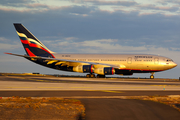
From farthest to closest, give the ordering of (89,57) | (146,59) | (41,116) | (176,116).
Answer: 1. (89,57)
2. (146,59)
3. (176,116)
4. (41,116)

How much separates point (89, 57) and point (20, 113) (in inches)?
1730

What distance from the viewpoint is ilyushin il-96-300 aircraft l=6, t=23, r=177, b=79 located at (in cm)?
5116

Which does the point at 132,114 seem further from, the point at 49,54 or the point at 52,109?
the point at 49,54

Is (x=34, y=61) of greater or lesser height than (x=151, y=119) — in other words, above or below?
above

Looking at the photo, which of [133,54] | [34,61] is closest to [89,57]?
[133,54]

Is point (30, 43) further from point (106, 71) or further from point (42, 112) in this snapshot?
point (42, 112)

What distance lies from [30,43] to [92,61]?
52.9 feet

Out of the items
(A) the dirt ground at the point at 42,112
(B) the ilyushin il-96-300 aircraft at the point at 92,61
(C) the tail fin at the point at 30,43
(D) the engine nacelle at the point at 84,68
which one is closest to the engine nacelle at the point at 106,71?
(B) the ilyushin il-96-300 aircraft at the point at 92,61

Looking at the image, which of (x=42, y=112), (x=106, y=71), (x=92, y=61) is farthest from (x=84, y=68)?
(x=42, y=112)

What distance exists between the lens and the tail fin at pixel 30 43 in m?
57.8

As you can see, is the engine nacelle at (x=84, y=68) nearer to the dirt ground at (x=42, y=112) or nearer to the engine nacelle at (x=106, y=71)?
the engine nacelle at (x=106, y=71)

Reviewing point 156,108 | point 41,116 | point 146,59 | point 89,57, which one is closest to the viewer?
point 41,116

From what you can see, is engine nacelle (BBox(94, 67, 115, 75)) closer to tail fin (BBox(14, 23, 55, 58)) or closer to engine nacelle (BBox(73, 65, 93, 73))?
engine nacelle (BBox(73, 65, 93, 73))

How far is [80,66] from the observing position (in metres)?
52.1
